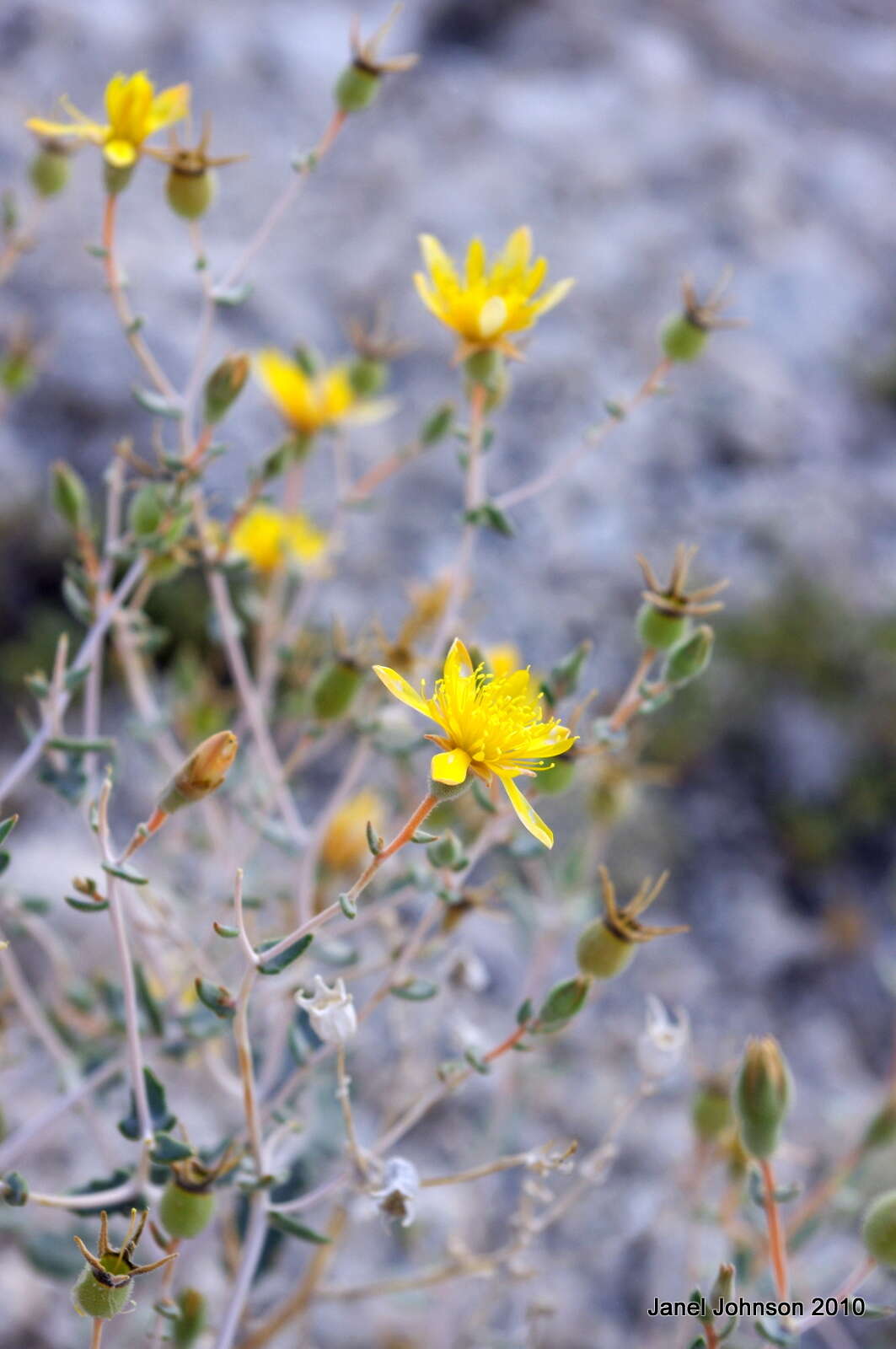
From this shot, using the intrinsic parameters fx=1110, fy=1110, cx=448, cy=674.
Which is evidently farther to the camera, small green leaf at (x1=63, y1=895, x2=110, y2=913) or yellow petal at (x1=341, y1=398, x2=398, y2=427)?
yellow petal at (x1=341, y1=398, x2=398, y2=427)

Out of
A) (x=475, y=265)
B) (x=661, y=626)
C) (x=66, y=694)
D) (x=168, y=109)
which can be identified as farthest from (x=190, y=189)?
(x=661, y=626)

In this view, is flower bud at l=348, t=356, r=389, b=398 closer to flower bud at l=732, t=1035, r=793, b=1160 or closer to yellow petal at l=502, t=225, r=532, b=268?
yellow petal at l=502, t=225, r=532, b=268

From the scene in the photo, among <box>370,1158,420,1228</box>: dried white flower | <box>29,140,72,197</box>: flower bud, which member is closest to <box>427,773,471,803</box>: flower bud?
<box>370,1158,420,1228</box>: dried white flower

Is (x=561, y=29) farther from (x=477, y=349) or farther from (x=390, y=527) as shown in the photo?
(x=477, y=349)

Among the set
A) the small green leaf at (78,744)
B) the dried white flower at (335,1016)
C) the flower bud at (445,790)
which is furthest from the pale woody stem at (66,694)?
the flower bud at (445,790)

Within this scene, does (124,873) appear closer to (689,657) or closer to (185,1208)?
(185,1208)

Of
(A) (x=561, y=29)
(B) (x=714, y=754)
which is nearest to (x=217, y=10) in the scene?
(A) (x=561, y=29)

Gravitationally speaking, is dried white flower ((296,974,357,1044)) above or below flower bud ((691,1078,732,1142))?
above
